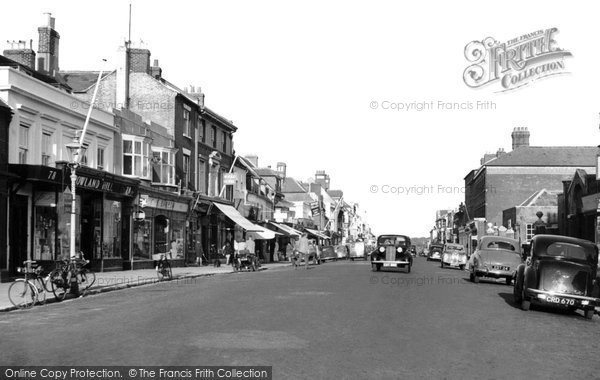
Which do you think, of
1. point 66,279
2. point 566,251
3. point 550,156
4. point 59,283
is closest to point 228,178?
point 66,279

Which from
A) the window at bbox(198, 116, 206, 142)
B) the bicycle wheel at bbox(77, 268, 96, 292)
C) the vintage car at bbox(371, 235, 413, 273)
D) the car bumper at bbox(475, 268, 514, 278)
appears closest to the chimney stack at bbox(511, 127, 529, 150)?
the window at bbox(198, 116, 206, 142)

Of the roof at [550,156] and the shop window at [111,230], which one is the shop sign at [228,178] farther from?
the roof at [550,156]

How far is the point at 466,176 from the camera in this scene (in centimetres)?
12925

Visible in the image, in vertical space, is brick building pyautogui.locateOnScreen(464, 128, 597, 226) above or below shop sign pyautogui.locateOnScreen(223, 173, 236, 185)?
above

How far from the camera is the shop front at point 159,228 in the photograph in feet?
120

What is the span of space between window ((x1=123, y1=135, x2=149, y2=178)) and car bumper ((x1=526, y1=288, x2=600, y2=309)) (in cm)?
2418

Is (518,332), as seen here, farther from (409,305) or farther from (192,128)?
(192,128)

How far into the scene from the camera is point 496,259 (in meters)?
27.3

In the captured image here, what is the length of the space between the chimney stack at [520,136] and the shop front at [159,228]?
65170 millimetres

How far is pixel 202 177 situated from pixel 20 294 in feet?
103

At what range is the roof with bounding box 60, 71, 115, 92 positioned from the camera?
144ft

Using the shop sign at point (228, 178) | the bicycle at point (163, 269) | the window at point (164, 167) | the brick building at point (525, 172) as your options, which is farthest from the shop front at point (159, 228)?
the brick building at point (525, 172)

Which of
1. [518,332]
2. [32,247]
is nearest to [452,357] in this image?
[518,332]

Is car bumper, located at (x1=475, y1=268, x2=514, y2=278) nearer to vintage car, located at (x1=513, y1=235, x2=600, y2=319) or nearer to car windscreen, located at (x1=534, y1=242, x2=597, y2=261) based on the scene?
vintage car, located at (x1=513, y1=235, x2=600, y2=319)
